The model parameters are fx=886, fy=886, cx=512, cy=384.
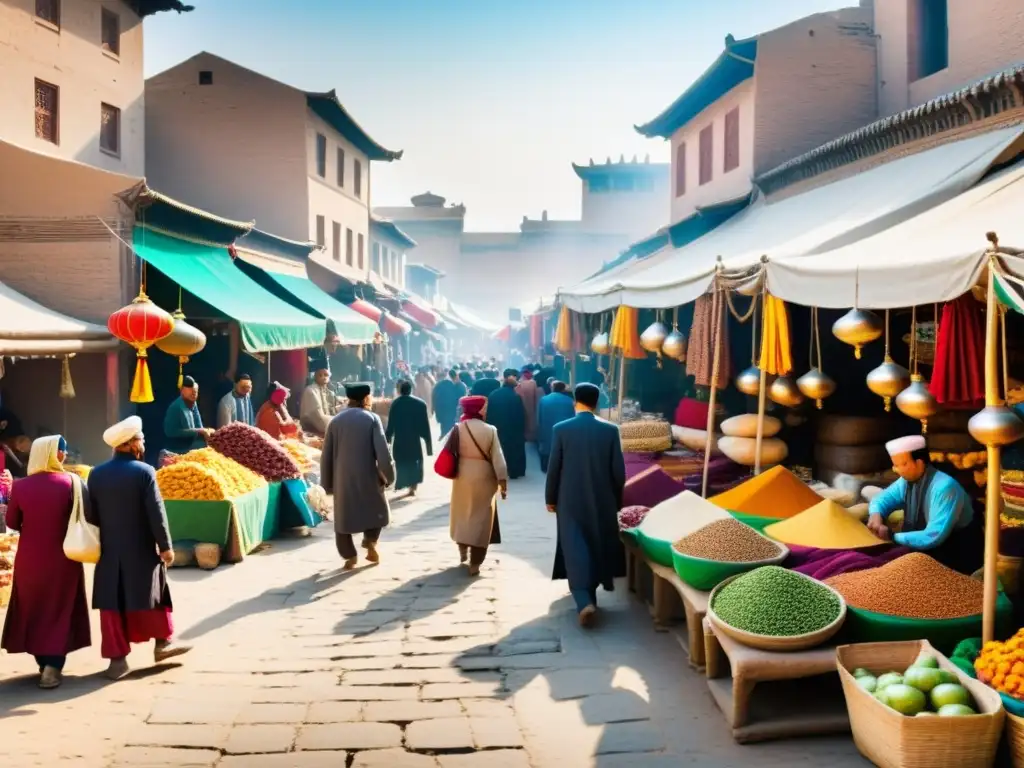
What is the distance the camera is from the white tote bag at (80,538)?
17.1 ft

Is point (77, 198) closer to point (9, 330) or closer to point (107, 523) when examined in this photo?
point (9, 330)

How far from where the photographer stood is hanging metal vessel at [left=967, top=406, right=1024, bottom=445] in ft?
13.9

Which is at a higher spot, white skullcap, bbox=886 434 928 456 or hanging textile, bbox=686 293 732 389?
hanging textile, bbox=686 293 732 389

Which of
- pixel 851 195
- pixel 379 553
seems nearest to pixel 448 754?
pixel 379 553

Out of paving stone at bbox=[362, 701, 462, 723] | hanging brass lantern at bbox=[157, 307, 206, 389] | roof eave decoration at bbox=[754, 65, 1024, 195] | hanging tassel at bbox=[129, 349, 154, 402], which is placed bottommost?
paving stone at bbox=[362, 701, 462, 723]

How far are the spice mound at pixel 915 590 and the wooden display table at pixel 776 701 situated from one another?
0.40m

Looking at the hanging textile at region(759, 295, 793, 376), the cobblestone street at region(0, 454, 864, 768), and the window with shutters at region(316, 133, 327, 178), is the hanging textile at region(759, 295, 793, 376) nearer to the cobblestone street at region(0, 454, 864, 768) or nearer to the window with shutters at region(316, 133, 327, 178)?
the cobblestone street at region(0, 454, 864, 768)

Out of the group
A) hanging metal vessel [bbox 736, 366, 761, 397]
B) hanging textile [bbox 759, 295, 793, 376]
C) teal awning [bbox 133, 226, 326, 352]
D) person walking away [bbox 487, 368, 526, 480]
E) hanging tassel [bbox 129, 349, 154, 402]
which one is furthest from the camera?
person walking away [bbox 487, 368, 526, 480]

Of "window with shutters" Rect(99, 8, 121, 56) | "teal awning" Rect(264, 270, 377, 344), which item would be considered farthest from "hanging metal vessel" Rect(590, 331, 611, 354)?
"window with shutters" Rect(99, 8, 121, 56)

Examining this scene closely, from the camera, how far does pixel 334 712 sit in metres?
4.88

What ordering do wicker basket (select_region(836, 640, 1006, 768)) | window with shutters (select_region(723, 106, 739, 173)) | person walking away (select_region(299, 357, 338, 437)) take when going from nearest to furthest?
wicker basket (select_region(836, 640, 1006, 768)) < person walking away (select_region(299, 357, 338, 437)) < window with shutters (select_region(723, 106, 739, 173))

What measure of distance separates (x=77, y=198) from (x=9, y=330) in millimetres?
3044

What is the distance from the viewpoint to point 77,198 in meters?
11.0

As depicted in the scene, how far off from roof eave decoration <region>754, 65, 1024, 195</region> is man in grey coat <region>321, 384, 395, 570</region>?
6510mm
